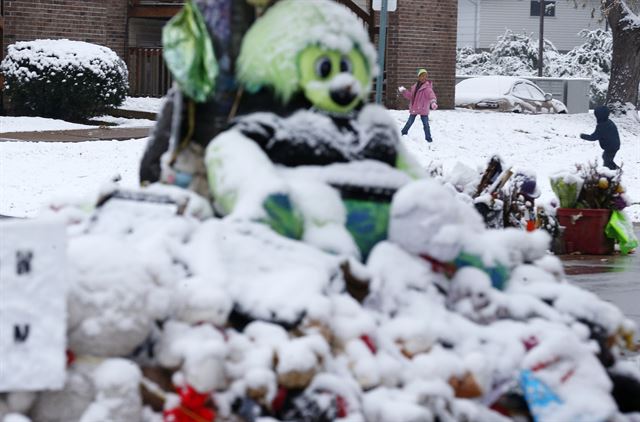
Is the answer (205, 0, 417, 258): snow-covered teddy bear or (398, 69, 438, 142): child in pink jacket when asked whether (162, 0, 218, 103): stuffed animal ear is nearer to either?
(205, 0, 417, 258): snow-covered teddy bear

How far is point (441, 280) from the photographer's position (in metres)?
4.52

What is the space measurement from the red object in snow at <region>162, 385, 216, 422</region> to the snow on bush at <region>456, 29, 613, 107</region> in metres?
46.8

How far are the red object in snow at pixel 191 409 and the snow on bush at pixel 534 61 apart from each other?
154ft

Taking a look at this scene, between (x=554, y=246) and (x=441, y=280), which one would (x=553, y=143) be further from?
(x=441, y=280)

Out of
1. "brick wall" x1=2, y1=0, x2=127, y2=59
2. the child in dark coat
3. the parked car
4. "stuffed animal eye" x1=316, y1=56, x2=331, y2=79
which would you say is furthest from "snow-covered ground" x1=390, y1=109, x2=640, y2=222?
"stuffed animal eye" x1=316, y1=56, x2=331, y2=79

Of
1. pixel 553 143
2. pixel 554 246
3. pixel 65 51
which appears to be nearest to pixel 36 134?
pixel 65 51

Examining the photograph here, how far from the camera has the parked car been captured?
31.2m

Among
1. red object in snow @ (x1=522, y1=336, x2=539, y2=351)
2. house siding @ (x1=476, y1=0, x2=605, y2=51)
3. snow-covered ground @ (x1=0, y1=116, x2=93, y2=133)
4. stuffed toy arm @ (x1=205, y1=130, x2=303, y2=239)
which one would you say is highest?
house siding @ (x1=476, y1=0, x2=605, y2=51)

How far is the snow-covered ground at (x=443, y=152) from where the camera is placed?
1438cm

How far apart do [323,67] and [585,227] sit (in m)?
8.76

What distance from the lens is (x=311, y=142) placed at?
15.1 feet

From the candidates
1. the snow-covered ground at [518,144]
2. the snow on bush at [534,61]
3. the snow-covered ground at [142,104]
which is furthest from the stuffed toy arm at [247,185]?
the snow on bush at [534,61]

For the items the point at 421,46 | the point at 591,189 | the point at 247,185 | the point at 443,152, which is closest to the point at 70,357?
the point at 247,185

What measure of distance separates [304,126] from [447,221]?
675 mm
